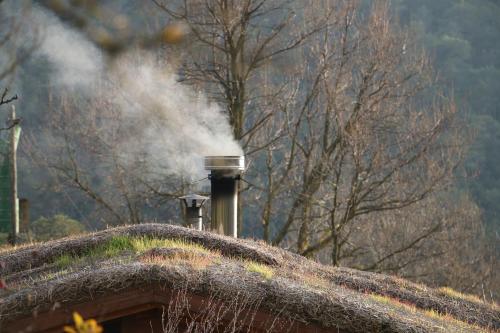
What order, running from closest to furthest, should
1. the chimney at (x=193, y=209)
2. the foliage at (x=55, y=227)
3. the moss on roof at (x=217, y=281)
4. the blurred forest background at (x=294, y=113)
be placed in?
the moss on roof at (x=217, y=281), the chimney at (x=193, y=209), the blurred forest background at (x=294, y=113), the foliage at (x=55, y=227)

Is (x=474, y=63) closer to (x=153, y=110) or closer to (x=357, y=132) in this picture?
(x=153, y=110)

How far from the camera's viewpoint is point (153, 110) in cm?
2278

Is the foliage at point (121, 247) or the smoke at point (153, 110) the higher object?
the smoke at point (153, 110)

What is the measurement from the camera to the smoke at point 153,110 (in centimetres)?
2031

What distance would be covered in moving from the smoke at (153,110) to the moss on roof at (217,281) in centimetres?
894

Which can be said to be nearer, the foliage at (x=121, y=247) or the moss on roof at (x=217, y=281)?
the moss on roof at (x=217, y=281)

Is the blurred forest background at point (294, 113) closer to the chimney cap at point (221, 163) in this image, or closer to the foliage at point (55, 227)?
the foliage at point (55, 227)

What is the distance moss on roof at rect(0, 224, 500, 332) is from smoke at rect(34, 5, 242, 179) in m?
8.94

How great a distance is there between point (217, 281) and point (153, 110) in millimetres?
16301

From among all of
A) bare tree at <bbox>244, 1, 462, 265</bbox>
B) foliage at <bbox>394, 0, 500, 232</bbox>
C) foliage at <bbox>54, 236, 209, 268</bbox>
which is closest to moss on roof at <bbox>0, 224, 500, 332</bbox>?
foliage at <bbox>54, 236, 209, 268</bbox>

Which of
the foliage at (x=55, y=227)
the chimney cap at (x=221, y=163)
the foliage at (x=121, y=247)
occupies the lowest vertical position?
the foliage at (x=55, y=227)

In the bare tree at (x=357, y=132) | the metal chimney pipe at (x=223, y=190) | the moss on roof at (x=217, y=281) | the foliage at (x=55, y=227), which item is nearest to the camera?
the moss on roof at (x=217, y=281)

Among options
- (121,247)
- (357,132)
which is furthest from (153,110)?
(121,247)

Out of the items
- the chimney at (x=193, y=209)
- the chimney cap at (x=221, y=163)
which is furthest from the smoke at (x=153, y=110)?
the chimney cap at (x=221, y=163)
